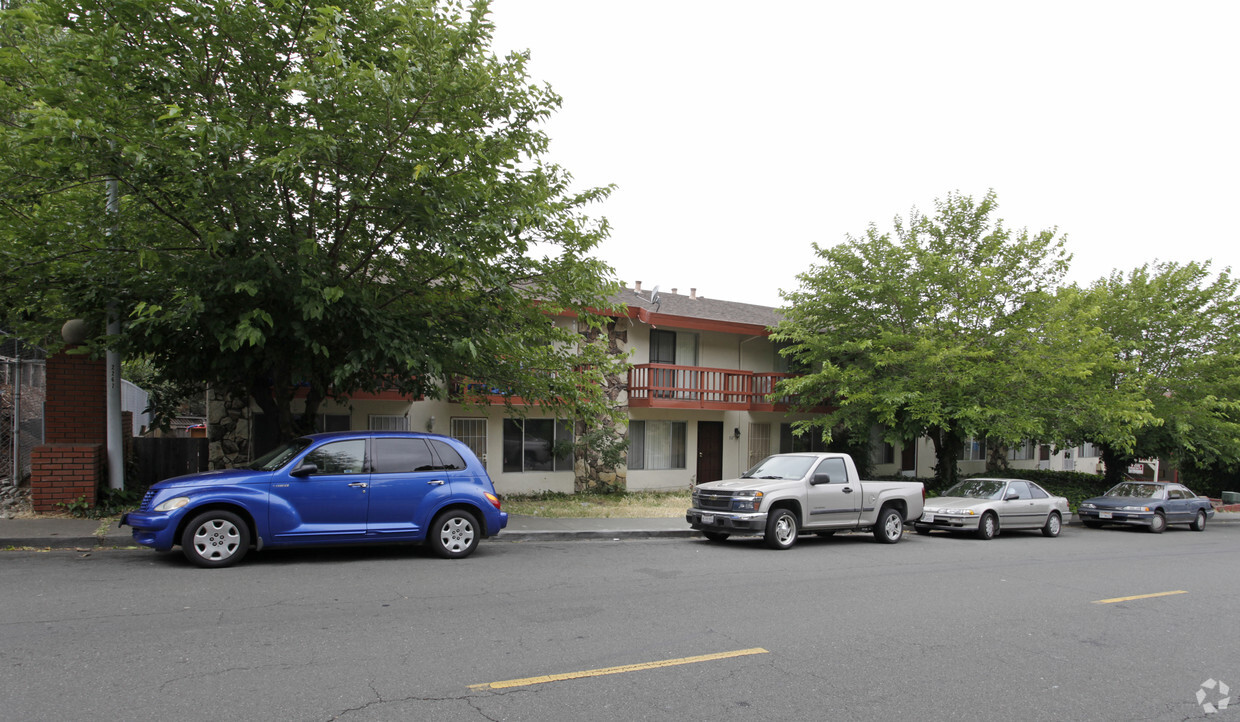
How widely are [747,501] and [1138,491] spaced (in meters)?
14.1

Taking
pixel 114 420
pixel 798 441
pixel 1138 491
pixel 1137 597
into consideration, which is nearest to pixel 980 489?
pixel 1138 491

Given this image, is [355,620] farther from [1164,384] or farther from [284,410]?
[1164,384]

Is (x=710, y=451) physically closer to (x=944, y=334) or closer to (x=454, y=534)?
(x=944, y=334)

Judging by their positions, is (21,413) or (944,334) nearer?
(21,413)

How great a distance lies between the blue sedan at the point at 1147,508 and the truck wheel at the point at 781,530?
11839 millimetres

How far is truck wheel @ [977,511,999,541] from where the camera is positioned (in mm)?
16047

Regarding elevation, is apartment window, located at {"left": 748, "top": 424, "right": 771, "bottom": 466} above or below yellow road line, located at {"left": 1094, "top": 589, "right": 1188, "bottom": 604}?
above

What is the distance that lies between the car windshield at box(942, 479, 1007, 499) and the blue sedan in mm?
4863

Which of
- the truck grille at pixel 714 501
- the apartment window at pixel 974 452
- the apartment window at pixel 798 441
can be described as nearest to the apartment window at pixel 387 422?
the truck grille at pixel 714 501

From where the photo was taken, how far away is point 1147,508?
19.4 m

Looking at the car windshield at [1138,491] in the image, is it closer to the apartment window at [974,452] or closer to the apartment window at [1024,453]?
the apartment window at [974,452]

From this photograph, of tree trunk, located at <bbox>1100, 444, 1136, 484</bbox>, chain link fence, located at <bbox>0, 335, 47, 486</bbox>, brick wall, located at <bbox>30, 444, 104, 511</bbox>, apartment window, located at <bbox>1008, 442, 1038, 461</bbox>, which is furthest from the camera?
apartment window, located at <bbox>1008, 442, 1038, 461</bbox>

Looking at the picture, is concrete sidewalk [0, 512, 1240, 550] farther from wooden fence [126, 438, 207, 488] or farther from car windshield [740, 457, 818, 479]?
wooden fence [126, 438, 207, 488]

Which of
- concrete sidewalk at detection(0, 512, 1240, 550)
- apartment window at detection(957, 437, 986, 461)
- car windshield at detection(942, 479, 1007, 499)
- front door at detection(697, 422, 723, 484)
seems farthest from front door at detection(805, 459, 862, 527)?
apartment window at detection(957, 437, 986, 461)
